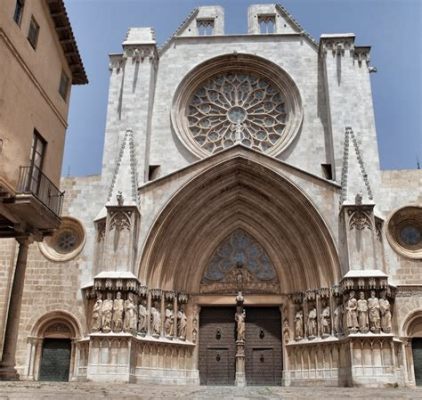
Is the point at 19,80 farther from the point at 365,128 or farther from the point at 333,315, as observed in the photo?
the point at 365,128

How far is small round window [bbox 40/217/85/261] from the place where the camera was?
16.2 meters

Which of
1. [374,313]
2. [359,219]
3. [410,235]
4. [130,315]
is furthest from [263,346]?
[410,235]

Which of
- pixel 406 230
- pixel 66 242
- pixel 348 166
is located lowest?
A: pixel 66 242

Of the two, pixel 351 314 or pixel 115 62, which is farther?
pixel 115 62

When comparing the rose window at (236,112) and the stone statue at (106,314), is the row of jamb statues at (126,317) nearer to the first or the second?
the stone statue at (106,314)

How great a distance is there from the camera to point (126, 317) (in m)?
13.4

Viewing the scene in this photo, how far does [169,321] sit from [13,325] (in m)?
4.88

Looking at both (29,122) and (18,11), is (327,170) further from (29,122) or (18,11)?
(18,11)

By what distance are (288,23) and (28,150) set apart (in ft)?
39.9

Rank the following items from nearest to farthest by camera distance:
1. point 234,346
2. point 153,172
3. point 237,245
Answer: point 234,346 < point 237,245 < point 153,172

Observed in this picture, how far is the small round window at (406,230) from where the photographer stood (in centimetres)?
1566

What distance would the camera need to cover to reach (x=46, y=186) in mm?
11742

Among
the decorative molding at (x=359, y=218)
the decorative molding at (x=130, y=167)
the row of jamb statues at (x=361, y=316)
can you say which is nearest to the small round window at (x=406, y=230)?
the decorative molding at (x=359, y=218)

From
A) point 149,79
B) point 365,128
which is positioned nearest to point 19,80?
point 149,79
